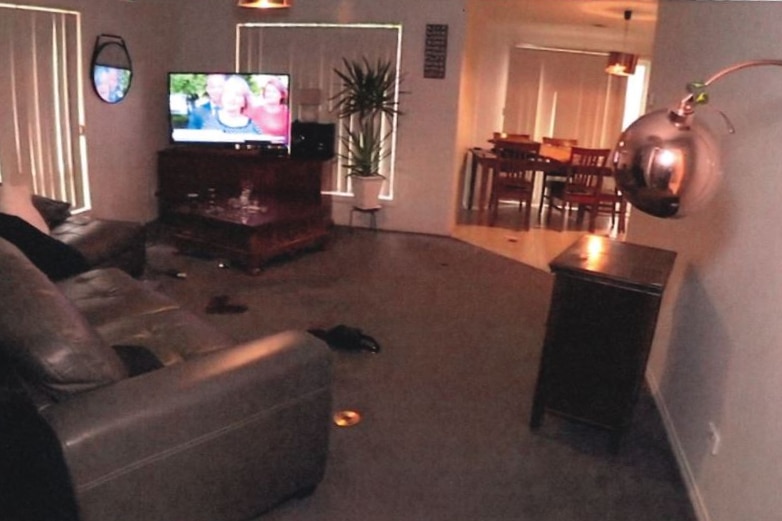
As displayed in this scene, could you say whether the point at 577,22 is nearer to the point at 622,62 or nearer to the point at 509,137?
the point at 622,62

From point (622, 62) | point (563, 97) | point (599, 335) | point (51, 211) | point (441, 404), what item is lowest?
point (441, 404)

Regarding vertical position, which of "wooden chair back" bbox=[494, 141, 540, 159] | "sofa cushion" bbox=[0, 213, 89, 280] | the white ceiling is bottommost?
"sofa cushion" bbox=[0, 213, 89, 280]

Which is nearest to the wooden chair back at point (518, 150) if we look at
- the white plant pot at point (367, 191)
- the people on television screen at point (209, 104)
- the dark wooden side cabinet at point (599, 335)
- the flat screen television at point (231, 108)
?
the white plant pot at point (367, 191)

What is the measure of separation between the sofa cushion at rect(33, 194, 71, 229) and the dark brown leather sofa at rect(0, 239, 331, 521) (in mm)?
1910

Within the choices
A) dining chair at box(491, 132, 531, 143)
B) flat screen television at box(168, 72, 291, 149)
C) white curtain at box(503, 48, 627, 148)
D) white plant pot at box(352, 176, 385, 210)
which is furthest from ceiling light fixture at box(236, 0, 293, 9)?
white curtain at box(503, 48, 627, 148)

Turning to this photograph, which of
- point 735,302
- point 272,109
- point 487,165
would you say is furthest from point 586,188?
point 735,302

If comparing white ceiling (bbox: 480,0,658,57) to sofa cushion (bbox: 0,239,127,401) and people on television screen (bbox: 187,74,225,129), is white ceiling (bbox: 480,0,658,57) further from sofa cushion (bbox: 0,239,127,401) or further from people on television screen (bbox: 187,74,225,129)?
sofa cushion (bbox: 0,239,127,401)

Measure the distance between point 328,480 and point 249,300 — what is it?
1974 millimetres

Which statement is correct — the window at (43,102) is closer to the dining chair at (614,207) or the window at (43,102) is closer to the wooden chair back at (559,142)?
the dining chair at (614,207)

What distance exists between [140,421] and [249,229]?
3004 millimetres

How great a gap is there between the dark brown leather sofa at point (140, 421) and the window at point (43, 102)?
116 inches

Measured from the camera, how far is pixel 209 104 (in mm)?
5699

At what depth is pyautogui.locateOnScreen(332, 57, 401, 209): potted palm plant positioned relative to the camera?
5805mm

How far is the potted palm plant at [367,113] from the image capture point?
5.80 meters
